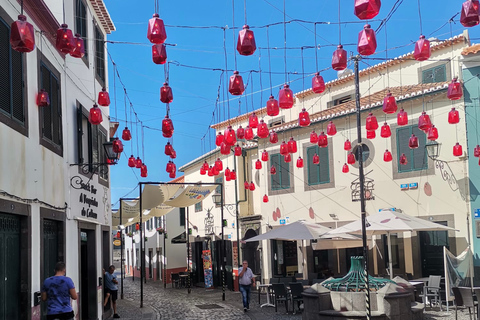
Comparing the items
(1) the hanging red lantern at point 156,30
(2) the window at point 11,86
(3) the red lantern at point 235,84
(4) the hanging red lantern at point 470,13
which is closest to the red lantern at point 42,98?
(2) the window at point 11,86

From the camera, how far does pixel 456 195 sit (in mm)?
17781

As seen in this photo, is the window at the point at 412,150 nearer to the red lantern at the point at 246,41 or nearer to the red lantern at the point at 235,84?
the red lantern at the point at 235,84

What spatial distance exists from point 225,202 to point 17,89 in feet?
66.8

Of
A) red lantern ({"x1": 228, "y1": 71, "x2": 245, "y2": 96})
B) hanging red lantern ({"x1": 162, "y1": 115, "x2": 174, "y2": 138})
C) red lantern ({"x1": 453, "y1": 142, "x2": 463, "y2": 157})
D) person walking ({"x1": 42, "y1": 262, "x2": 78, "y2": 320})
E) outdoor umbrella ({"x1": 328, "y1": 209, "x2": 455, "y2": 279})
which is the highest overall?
red lantern ({"x1": 228, "y1": 71, "x2": 245, "y2": 96})

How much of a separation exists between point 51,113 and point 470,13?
7.97 metres

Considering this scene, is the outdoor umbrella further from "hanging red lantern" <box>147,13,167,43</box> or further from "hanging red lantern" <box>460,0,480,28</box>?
"hanging red lantern" <box>147,13,167,43</box>

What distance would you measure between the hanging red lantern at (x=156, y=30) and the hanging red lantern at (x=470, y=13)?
408cm

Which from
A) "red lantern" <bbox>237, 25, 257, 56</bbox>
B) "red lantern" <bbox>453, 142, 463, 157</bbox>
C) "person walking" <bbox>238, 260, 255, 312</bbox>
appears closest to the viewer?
"red lantern" <bbox>237, 25, 257, 56</bbox>

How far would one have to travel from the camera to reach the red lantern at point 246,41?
27.3 ft

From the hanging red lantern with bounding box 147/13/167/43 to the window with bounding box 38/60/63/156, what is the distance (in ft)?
11.6

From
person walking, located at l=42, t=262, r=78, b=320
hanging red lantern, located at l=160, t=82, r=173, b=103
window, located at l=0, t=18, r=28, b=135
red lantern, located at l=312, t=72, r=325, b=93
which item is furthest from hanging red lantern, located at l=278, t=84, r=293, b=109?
person walking, located at l=42, t=262, r=78, b=320

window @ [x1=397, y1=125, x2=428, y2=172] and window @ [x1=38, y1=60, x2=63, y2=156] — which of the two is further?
window @ [x1=397, y1=125, x2=428, y2=172]

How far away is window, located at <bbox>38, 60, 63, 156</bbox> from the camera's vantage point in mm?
10898

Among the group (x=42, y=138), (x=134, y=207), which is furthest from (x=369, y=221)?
(x=134, y=207)
